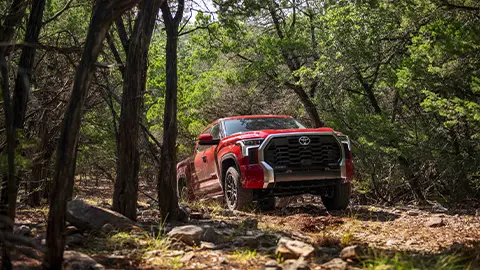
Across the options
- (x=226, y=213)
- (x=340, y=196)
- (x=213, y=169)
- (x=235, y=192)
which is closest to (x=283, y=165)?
(x=235, y=192)

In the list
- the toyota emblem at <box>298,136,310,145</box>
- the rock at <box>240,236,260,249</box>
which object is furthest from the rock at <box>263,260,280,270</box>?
the toyota emblem at <box>298,136,310,145</box>

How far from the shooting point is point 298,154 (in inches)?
346

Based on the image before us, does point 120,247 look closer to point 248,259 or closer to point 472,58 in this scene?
point 248,259

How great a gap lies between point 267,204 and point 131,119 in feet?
14.1

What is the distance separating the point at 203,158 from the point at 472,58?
5.50 metres

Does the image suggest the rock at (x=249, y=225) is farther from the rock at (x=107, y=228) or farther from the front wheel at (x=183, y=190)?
the front wheel at (x=183, y=190)

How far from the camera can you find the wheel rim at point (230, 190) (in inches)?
363

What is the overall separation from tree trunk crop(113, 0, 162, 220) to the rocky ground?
0.41m

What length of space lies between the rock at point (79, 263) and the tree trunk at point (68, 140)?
280 millimetres

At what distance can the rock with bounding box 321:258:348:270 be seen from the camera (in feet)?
14.5

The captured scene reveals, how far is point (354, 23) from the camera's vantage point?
14.3 metres

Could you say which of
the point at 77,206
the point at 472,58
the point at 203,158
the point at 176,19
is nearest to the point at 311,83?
the point at 203,158

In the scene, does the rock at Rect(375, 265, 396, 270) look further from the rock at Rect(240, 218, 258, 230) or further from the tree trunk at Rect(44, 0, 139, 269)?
the rock at Rect(240, 218, 258, 230)

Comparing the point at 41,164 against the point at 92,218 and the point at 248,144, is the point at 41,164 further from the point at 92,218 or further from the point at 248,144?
the point at 92,218
